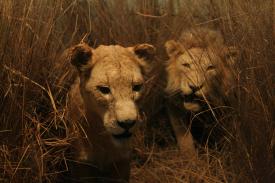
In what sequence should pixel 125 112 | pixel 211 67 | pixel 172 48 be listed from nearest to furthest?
1. pixel 125 112
2. pixel 211 67
3. pixel 172 48

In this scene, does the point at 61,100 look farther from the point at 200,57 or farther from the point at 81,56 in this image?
the point at 200,57

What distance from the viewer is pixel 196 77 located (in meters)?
3.37

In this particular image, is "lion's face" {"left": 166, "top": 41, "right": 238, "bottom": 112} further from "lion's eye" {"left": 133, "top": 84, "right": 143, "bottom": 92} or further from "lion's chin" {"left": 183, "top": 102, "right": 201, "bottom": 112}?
"lion's eye" {"left": 133, "top": 84, "right": 143, "bottom": 92}

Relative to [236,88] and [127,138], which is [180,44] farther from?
[127,138]

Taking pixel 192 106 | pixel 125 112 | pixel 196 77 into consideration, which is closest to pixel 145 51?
pixel 125 112

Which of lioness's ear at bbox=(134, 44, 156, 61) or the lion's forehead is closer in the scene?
lioness's ear at bbox=(134, 44, 156, 61)

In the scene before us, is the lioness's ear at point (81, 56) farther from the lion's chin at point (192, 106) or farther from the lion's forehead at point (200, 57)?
the lion's chin at point (192, 106)

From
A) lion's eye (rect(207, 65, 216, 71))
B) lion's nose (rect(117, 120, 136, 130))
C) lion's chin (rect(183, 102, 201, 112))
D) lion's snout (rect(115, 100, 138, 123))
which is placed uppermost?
lion's eye (rect(207, 65, 216, 71))

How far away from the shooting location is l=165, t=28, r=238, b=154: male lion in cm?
293

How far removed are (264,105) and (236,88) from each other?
0.73 ft

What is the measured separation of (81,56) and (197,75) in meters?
1.00

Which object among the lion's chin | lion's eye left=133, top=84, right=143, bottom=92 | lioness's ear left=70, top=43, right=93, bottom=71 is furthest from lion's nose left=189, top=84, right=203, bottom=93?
lioness's ear left=70, top=43, right=93, bottom=71

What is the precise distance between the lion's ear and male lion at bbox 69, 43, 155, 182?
42cm

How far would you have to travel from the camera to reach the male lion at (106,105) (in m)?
2.45
